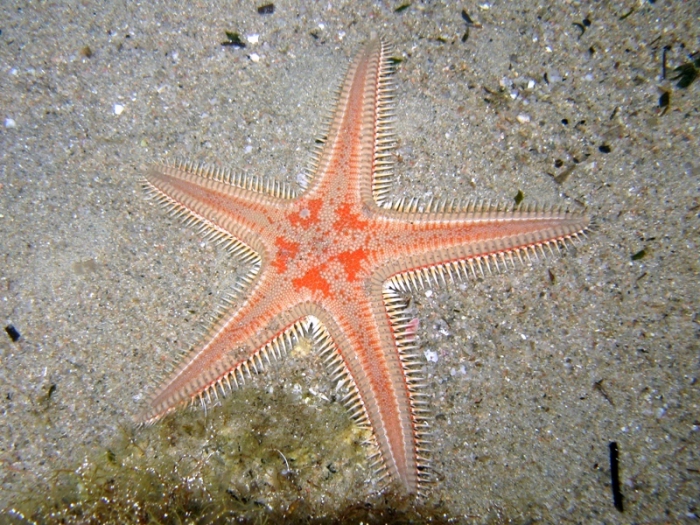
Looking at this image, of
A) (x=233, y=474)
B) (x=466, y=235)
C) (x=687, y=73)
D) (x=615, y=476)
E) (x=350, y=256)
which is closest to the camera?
(x=466, y=235)

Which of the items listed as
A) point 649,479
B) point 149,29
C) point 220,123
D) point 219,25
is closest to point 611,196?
point 649,479

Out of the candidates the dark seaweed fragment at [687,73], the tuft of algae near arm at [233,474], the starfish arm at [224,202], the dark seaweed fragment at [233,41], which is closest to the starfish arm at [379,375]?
the tuft of algae near arm at [233,474]

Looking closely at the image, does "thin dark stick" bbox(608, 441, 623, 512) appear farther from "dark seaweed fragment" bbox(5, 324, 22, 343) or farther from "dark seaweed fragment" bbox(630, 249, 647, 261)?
"dark seaweed fragment" bbox(5, 324, 22, 343)

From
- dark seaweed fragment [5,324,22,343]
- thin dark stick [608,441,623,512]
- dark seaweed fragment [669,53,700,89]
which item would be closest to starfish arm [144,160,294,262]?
dark seaweed fragment [5,324,22,343]

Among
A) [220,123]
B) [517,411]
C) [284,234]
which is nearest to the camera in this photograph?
[284,234]

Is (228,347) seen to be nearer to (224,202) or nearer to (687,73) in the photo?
(224,202)

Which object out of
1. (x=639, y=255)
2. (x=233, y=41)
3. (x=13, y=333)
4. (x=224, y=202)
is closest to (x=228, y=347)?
(x=224, y=202)

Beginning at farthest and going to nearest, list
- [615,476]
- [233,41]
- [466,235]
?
[233,41] < [615,476] < [466,235]

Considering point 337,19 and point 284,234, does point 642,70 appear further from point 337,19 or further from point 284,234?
point 284,234
